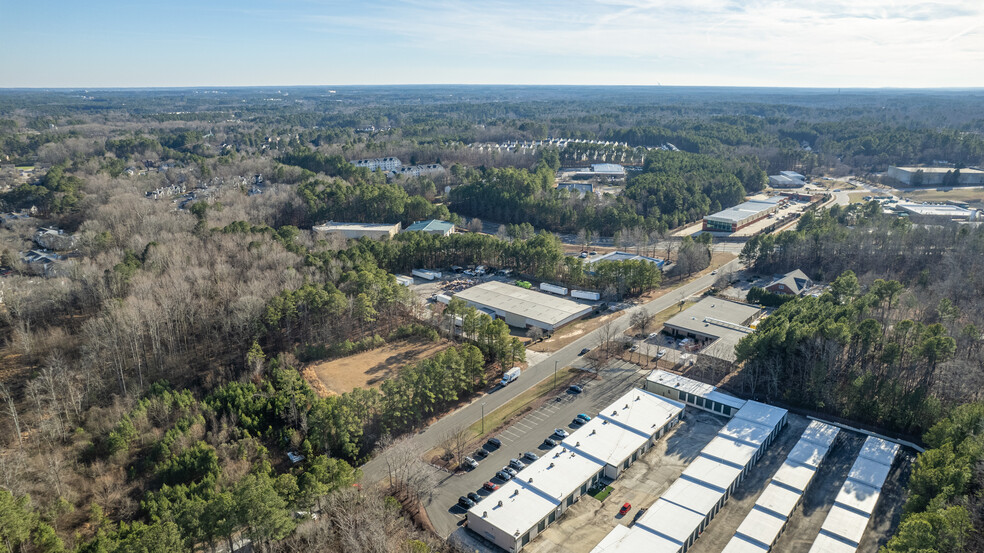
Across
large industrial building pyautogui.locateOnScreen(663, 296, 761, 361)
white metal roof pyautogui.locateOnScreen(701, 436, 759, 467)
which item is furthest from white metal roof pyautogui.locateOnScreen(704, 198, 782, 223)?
white metal roof pyautogui.locateOnScreen(701, 436, 759, 467)

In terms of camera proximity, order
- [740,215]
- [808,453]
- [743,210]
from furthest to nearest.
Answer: [743,210] → [740,215] → [808,453]

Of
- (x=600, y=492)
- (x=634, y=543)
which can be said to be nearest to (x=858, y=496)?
(x=634, y=543)

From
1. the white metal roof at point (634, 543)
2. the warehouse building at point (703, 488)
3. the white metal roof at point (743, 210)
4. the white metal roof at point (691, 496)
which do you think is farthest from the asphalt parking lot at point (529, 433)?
the white metal roof at point (743, 210)

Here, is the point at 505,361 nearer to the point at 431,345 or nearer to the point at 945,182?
the point at 431,345

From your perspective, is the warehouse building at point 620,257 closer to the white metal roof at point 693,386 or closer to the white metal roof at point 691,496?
the white metal roof at point 693,386

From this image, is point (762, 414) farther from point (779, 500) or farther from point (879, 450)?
point (779, 500)

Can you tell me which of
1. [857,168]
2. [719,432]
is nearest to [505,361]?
[719,432]
